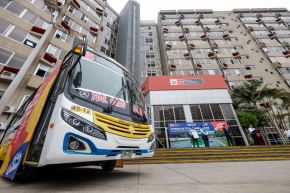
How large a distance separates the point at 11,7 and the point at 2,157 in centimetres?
1794

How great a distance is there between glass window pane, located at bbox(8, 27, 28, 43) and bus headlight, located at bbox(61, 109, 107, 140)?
16396 millimetres

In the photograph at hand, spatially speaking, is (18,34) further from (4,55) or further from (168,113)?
(168,113)

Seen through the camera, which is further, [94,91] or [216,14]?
[216,14]

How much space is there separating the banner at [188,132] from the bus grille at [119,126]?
38.7ft

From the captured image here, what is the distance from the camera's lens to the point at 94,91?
3.13 metres

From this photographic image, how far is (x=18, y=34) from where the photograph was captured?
13992mm

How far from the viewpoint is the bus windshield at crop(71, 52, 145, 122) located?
118 inches

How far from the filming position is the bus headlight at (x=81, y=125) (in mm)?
2380

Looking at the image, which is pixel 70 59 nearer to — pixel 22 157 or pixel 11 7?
pixel 22 157

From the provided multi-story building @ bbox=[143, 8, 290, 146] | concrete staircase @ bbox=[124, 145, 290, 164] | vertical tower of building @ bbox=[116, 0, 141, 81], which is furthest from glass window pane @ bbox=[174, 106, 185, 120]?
vertical tower of building @ bbox=[116, 0, 141, 81]

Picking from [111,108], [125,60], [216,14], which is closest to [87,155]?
[111,108]

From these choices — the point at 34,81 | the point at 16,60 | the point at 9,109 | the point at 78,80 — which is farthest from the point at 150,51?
the point at 78,80

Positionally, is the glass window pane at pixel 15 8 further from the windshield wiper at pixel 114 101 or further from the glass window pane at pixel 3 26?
the windshield wiper at pixel 114 101

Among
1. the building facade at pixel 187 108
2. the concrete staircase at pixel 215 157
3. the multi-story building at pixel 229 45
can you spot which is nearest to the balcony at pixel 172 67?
the multi-story building at pixel 229 45
